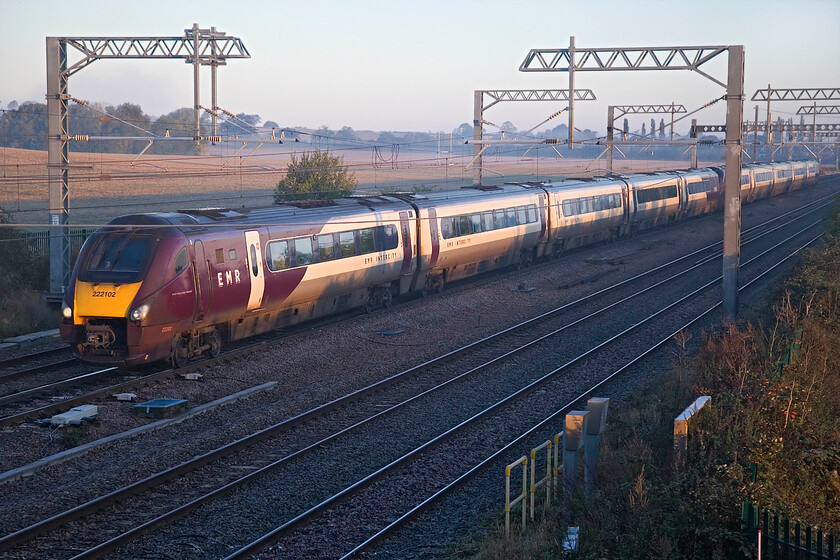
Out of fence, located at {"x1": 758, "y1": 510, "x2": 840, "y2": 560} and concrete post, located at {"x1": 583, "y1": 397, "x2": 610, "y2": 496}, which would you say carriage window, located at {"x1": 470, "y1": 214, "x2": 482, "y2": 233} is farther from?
fence, located at {"x1": 758, "y1": 510, "x2": 840, "y2": 560}

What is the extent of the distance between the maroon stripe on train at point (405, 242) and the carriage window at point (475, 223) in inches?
139

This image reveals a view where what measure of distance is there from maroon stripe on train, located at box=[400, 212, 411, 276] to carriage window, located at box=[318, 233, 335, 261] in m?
3.28

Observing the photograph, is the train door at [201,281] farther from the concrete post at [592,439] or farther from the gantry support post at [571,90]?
the gantry support post at [571,90]

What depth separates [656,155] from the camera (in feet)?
609

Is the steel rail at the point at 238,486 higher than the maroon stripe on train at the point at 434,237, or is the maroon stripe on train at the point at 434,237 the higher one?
the maroon stripe on train at the point at 434,237

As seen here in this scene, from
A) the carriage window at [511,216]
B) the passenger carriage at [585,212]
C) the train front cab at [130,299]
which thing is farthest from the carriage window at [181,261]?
the passenger carriage at [585,212]

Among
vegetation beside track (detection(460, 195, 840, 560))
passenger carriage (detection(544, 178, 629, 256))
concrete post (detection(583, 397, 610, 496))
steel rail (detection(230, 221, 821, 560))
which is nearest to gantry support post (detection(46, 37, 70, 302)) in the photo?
steel rail (detection(230, 221, 821, 560))

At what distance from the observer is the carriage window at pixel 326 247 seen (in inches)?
781

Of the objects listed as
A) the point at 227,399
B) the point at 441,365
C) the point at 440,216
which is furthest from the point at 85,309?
the point at 440,216

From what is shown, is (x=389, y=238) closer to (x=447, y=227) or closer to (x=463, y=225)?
(x=447, y=227)

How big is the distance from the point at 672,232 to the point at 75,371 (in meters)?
33.5

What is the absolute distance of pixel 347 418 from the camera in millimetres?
13797

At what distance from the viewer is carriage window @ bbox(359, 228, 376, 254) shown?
2136cm

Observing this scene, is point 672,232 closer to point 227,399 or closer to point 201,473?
point 227,399
